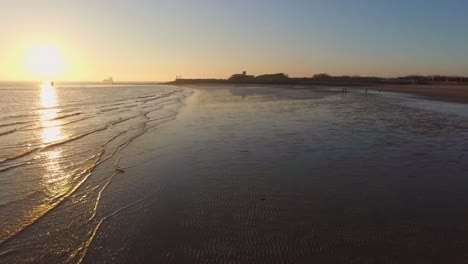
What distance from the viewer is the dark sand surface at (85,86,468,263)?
5.31 meters

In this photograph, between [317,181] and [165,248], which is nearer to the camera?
[165,248]

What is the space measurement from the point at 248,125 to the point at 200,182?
10717 millimetres

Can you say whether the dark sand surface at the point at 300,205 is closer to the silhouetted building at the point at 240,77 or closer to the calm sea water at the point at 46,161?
the calm sea water at the point at 46,161

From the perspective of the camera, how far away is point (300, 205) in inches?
284

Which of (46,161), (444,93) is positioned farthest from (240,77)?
(46,161)

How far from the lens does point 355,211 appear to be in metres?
6.84

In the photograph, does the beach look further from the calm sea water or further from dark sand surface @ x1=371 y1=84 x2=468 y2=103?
dark sand surface @ x1=371 y1=84 x2=468 y2=103

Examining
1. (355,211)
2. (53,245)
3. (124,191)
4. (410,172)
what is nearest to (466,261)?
(355,211)

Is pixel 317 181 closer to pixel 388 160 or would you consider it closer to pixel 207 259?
pixel 388 160

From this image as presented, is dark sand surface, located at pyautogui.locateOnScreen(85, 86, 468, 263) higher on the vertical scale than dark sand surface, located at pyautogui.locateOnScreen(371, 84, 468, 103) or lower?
higher

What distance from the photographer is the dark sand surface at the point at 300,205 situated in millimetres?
5309

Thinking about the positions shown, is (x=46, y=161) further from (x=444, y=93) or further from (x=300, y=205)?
(x=444, y=93)

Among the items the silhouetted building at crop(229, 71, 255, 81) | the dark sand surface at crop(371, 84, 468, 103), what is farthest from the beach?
the silhouetted building at crop(229, 71, 255, 81)

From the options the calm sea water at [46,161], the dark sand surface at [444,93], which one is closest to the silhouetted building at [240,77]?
the dark sand surface at [444,93]
